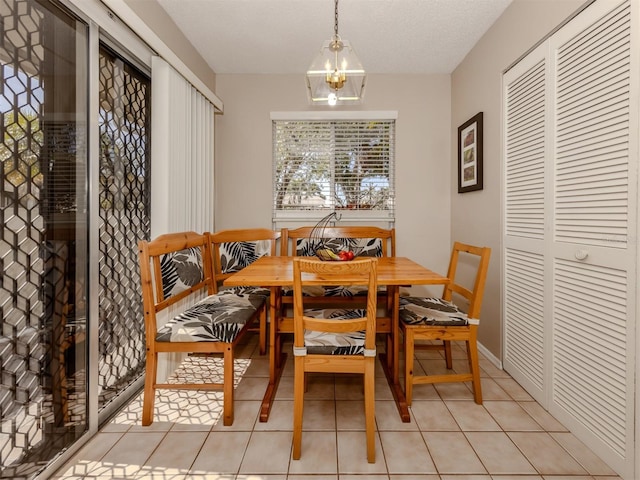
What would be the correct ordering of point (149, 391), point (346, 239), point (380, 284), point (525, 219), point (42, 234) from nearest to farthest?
point (42, 234)
point (380, 284)
point (149, 391)
point (525, 219)
point (346, 239)

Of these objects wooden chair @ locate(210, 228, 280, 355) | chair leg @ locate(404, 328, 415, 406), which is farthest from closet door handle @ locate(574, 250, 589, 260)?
wooden chair @ locate(210, 228, 280, 355)

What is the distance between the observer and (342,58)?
1812 millimetres

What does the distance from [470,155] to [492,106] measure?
0.46 meters

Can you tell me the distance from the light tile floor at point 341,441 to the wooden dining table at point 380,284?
0.08m

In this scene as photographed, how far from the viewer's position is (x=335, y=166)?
348cm

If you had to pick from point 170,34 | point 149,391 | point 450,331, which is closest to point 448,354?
point 450,331

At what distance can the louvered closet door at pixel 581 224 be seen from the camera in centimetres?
149

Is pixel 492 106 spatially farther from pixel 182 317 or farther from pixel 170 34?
pixel 182 317

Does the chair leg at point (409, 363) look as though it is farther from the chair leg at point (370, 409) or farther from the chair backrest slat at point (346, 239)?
the chair backrest slat at point (346, 239)

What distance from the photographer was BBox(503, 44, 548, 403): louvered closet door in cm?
206

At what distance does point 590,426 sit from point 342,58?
2234 millimetres

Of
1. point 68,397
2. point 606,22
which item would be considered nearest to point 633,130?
point 606,22

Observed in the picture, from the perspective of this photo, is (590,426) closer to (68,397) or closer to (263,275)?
(263,275)

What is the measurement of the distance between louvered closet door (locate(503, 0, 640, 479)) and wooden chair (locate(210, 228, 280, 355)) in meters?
1.93
